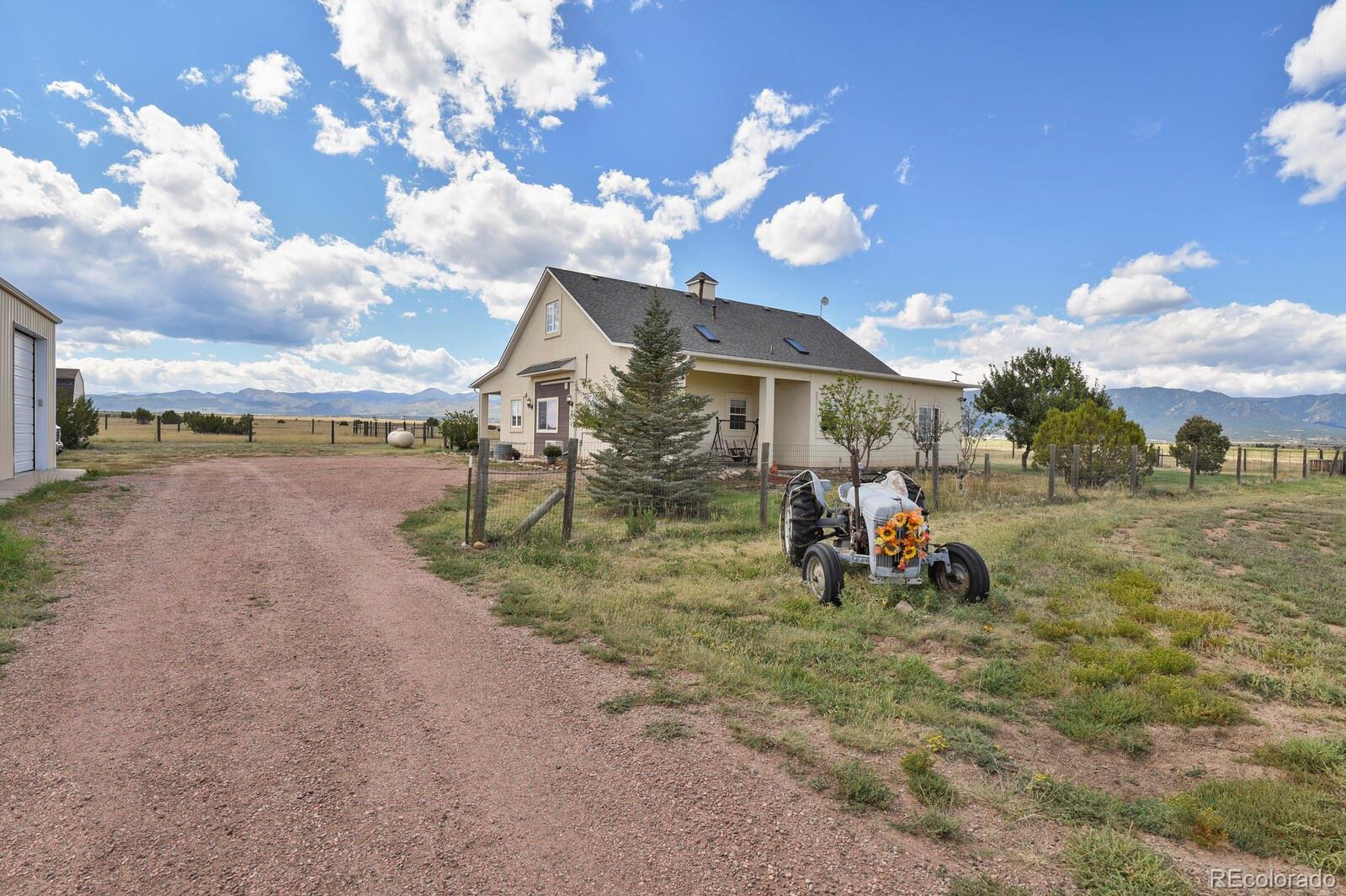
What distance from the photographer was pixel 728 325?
23359mm

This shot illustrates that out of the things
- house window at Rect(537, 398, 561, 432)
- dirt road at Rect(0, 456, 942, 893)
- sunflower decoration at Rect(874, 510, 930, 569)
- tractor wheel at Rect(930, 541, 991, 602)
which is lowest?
dirt road at Rect(0, 456, 942, 893)

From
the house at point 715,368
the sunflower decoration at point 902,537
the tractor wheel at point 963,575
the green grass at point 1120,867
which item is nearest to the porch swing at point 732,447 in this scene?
the house at point 715,368

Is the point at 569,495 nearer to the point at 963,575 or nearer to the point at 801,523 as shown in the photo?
the point at 801,523

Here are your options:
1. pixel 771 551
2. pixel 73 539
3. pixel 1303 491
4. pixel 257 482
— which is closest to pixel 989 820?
pixel 771 551

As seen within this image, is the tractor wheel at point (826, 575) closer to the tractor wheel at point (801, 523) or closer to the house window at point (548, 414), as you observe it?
the tractor wheel at point (801, 523)

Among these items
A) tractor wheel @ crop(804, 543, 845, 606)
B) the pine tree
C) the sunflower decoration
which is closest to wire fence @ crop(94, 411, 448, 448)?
the pine tree

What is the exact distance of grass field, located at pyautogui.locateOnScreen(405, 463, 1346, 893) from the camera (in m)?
2.82

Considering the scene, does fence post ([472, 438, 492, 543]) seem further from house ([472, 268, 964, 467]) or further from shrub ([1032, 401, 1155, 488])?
shrub ([1032, 401, 1155, 488])

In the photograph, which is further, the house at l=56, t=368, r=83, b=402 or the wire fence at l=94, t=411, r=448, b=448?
the house at l=56, t=368, r=83, b=402

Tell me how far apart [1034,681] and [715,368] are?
15674 mm

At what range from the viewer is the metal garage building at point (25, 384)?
40.6 ft

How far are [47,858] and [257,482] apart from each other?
14059mm

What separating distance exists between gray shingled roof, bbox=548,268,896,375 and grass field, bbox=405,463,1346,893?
13061 mm

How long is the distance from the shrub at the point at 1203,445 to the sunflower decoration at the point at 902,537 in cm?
2312
